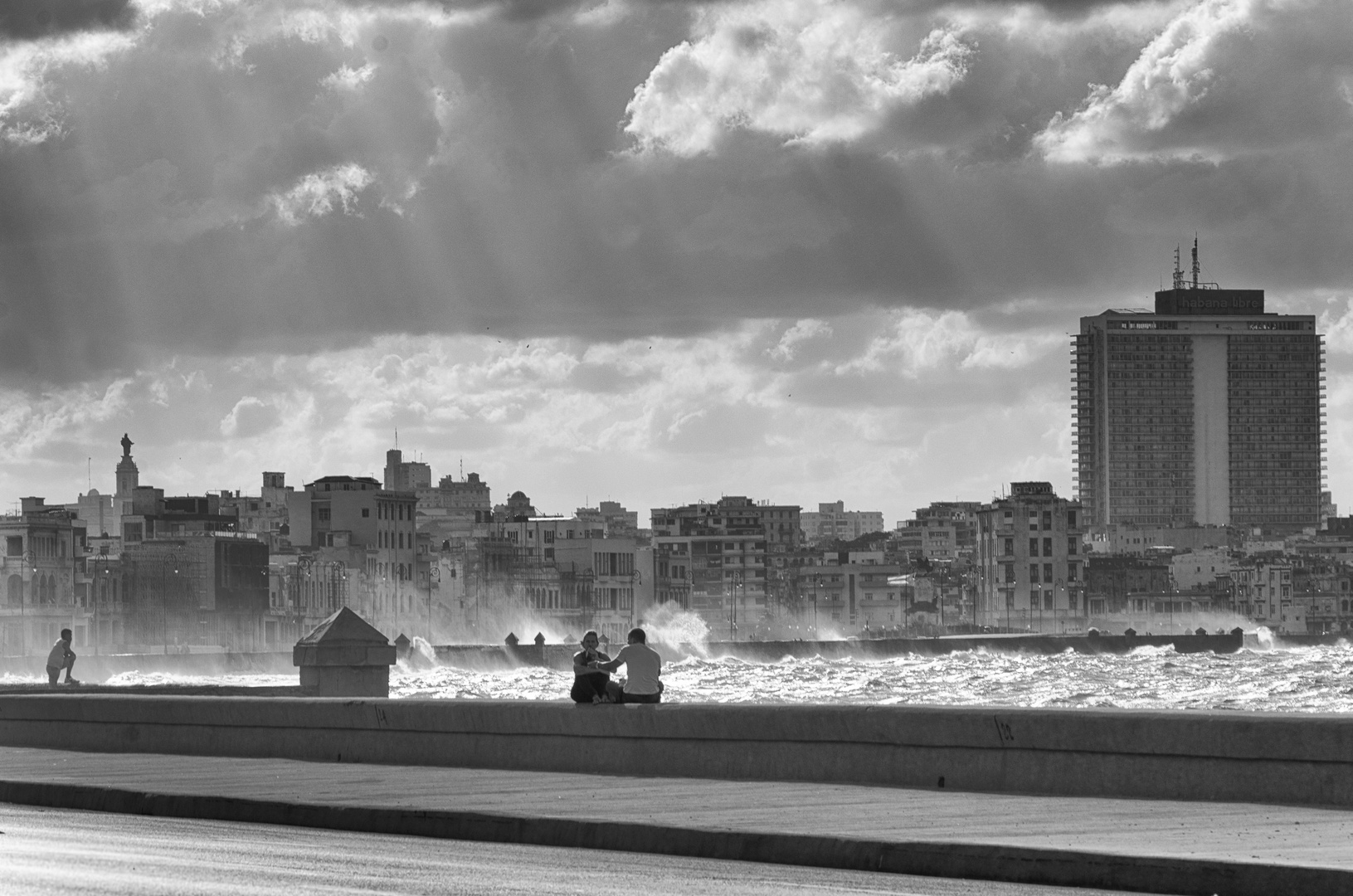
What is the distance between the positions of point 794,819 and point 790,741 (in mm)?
3475

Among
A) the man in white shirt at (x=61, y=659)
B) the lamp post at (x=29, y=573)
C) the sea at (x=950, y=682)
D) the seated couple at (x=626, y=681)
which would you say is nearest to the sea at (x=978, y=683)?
the sea at (x=950, y=682)

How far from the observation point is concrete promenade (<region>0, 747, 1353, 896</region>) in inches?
615

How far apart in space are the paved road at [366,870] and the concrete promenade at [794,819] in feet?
0.82

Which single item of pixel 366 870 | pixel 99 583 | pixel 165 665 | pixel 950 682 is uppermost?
pixel 99 583

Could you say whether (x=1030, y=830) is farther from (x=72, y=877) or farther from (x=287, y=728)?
(x=287, y=728)

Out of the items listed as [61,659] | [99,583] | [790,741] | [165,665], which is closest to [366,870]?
[790,741]

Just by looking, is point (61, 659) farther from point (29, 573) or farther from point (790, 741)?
point (29, 573)

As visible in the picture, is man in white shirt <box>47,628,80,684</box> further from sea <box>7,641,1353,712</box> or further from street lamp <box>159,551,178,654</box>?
street lamp <box>159,551,178,654</box>

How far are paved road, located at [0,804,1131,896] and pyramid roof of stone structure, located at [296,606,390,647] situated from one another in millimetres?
11282

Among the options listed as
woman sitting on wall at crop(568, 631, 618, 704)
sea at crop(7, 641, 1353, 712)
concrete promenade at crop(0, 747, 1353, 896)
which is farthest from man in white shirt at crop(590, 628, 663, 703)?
sea at crop(7, 641, 1353, 712)

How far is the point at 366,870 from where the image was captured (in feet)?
53.4

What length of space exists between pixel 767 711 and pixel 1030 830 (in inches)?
196

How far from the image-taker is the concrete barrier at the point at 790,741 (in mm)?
19016

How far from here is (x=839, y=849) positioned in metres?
16.9
